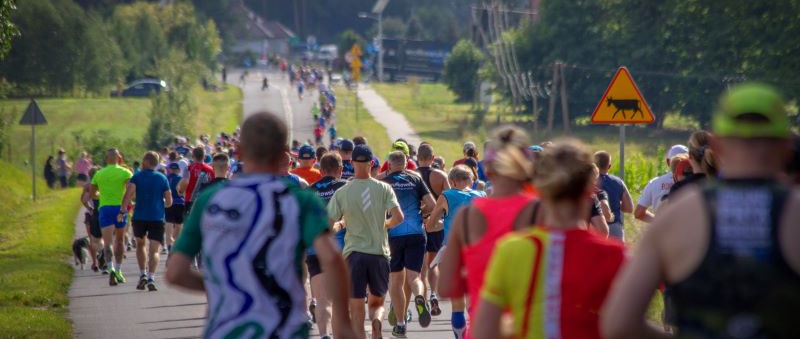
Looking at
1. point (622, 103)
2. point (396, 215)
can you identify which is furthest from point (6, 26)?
point (396, 215)

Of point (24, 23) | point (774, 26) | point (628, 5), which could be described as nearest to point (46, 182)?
point (24, 23)

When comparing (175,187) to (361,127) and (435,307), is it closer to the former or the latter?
(435,307)

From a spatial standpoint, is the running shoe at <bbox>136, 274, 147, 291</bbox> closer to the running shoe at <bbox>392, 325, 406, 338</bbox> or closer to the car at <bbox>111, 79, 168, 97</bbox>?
the running shoe at <bbox>392, 325, 406, 338</bbox>

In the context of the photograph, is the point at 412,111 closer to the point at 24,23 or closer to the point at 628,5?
the point at 628,5

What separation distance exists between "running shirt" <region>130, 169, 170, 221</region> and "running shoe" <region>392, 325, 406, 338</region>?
523 centimetres

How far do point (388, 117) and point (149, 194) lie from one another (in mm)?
58392

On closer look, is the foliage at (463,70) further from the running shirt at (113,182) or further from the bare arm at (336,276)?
the bare arm at (336,276)

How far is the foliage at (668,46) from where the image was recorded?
54562 mm

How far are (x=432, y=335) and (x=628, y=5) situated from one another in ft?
186

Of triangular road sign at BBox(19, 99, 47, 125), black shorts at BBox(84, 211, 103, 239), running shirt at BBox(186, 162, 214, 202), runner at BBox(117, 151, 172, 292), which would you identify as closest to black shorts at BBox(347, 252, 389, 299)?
running shirt at BBox(186, 162, 214, 202)

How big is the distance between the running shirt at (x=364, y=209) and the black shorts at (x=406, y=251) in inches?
53.0

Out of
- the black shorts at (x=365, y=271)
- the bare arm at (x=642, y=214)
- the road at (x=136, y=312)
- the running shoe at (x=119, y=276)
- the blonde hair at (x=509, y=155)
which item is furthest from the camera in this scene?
the running shoe at (x=119, y=276)

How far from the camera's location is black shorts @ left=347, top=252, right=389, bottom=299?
10516mm

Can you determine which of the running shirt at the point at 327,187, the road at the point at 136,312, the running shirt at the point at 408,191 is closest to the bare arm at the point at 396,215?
the running shirt at the point at 327,187
